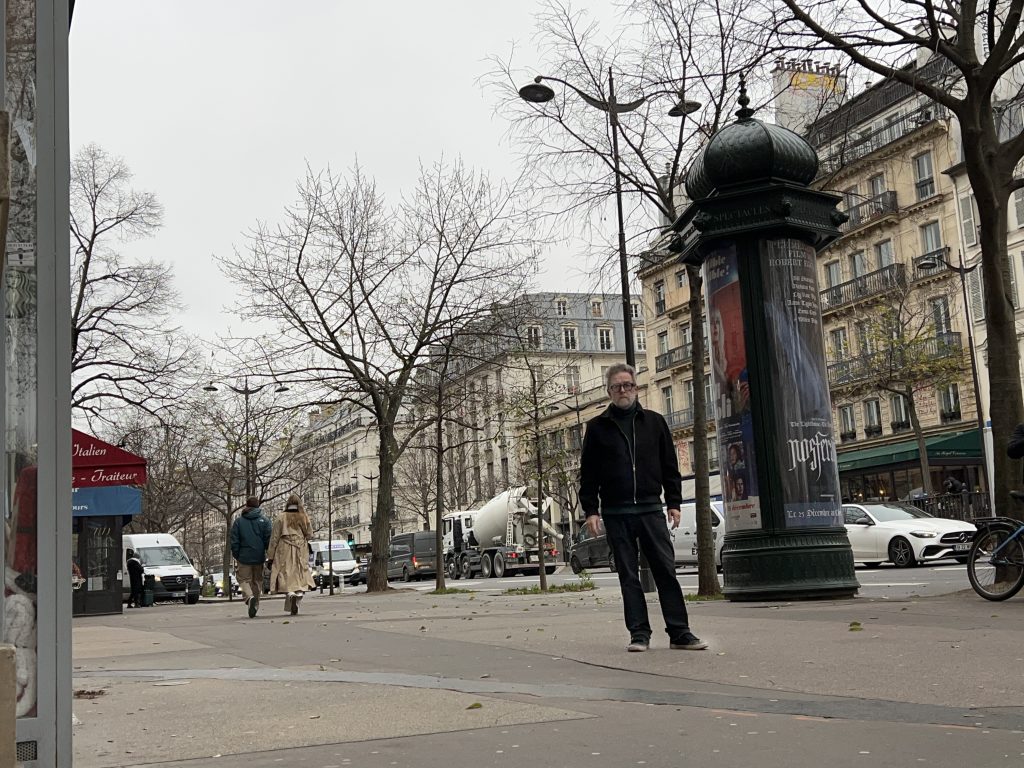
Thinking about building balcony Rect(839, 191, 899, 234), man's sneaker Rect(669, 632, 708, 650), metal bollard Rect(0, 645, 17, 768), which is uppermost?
building balcony Rect(839, 191, 899, 234)

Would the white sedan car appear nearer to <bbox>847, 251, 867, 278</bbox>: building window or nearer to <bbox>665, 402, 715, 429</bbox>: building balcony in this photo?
<bbox>847, 251, 867, 278</bbox>: building window

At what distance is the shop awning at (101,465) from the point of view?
20656mm

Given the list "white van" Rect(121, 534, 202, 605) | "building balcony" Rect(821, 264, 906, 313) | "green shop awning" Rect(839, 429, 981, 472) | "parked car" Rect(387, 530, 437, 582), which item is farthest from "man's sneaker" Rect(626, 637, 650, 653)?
"parked car" Rect(387, 530, 437, 582)

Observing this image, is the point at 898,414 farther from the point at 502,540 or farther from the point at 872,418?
A: the point at 502,540

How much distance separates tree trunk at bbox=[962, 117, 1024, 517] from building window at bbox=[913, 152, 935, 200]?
37868 mm

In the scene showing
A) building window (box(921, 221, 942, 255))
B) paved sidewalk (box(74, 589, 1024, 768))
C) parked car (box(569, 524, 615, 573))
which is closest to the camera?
paved sidewalk (box(74, 589, 1024, 768))

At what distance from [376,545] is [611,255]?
49.5 feet

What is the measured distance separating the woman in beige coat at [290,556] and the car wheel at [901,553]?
12059 mm

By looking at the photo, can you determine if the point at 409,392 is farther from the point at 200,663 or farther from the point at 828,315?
the point at 828,315

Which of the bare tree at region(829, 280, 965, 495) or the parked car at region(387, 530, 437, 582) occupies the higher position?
the bare tree at region(829, 280, 965, 495)

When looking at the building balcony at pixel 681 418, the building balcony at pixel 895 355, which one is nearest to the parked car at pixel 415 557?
the building balcony at pixel 681 418

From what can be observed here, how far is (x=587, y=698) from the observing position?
5.72 meters

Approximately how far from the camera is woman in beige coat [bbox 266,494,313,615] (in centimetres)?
1869

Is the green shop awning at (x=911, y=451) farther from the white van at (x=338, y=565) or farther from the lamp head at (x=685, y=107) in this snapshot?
the lamp head at (x=685, y=107)
